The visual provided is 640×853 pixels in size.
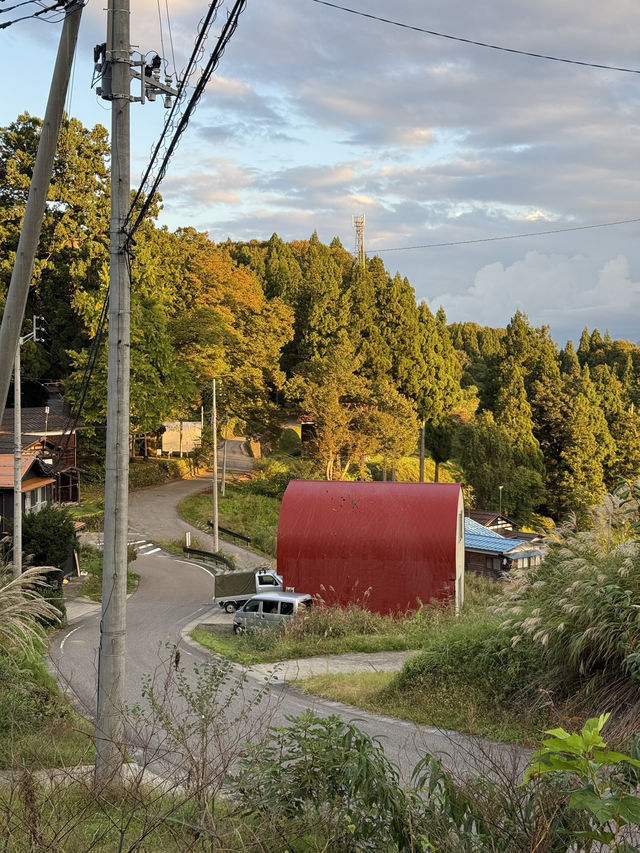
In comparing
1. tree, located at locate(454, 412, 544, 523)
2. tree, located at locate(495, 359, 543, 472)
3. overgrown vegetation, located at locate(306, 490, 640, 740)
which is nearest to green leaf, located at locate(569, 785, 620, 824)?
overgrown vegetation, located at locate(306, 490, 640, 740)

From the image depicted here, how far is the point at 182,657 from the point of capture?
19.6 m

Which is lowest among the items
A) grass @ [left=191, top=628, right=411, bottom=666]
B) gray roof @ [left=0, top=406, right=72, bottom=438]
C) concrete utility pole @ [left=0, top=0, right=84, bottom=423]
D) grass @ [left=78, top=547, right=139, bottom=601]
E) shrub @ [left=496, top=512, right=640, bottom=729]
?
grass @ [left=78, top=547, right=139, bottom=601]

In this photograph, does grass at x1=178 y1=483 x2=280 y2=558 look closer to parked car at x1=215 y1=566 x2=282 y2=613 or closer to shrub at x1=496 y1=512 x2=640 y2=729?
parked car at x1=215 y1=566 x2=282 y2=613

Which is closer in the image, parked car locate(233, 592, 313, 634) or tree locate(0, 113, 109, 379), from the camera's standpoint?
parked car locate(233, 592, 313, 634)

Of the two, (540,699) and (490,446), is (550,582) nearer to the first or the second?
(540,699)

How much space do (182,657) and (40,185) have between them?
13741 millimetres

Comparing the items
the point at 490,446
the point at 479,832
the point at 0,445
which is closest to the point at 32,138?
the point at 0,445

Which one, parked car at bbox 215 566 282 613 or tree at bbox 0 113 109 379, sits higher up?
tree at bbox 0 113 109 379

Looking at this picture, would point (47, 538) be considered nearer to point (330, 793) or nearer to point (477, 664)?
point (477, 664)

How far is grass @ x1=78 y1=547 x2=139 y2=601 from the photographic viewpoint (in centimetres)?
2984

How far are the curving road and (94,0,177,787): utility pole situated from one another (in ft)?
1.64

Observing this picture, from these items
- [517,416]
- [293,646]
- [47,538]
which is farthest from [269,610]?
[517,416]

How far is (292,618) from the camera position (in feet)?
70.3

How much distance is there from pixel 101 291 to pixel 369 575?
2665cm
